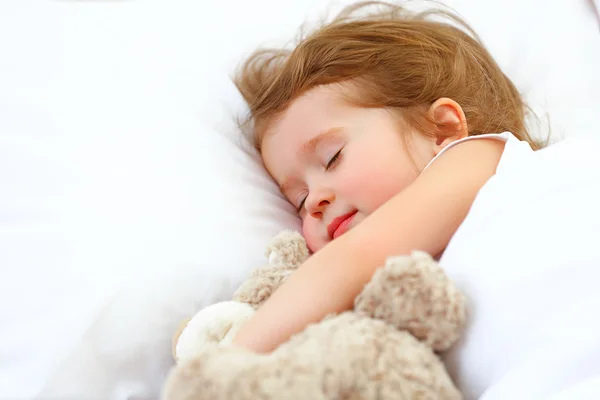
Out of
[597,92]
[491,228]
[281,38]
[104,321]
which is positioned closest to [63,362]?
[104,321]

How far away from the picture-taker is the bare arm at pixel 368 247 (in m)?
0.66

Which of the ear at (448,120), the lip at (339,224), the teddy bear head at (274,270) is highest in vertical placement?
the ear at (448,120)

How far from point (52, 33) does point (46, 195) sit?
0.36 meters

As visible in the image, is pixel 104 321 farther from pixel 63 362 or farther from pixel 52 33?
pixel 52 33

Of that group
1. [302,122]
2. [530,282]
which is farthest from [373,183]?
[530,282]

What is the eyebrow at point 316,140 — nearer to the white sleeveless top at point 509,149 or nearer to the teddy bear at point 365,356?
the white sleeveless top at point 509,149

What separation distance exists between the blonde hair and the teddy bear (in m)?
0.47

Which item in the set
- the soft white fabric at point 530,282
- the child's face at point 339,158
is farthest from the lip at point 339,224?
the soft white fabric at point 530,282

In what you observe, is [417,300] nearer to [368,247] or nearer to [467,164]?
[368,247]

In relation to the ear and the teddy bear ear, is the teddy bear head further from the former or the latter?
the ear

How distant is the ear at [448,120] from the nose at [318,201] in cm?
21

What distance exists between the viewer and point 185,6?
1375 millimetres

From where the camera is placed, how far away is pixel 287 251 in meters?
0.85

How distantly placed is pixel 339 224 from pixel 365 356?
0.44m
